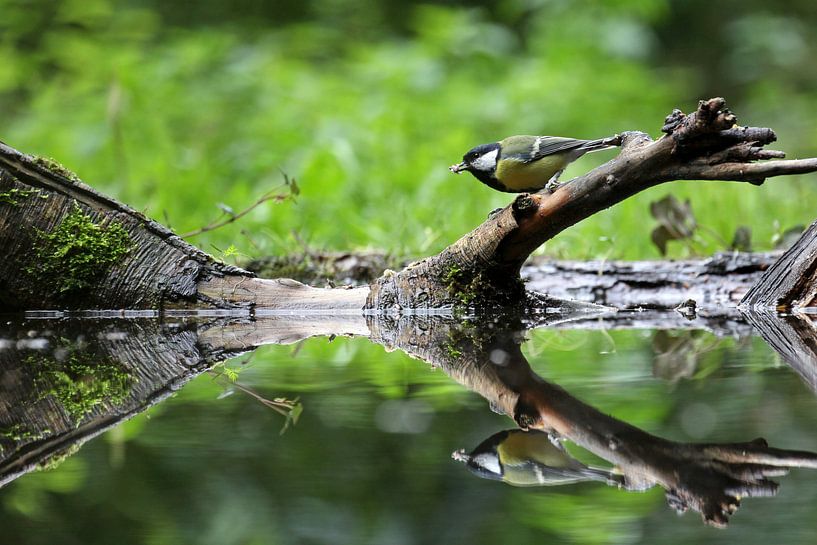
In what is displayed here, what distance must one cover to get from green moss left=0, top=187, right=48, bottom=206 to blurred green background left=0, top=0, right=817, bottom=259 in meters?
1.44

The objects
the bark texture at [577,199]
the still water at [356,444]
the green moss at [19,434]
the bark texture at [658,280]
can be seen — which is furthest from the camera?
the bark texture at [658,280]

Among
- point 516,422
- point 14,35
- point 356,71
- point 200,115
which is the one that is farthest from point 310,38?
point 516,422

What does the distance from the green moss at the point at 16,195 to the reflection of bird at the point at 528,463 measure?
8.06 feet

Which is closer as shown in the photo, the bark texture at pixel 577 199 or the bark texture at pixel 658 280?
the bark texture at pixel 577 199

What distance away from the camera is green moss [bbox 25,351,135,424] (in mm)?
1969

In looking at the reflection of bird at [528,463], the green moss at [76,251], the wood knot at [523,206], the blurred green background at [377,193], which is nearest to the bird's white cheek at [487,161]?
the wood knot at [523,206]

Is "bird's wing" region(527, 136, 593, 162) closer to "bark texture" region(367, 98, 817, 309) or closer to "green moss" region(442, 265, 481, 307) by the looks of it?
"bark texture" region(367, 98, 817, 309)

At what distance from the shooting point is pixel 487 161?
340cm

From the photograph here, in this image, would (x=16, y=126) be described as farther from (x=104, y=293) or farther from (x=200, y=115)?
(x=104, y=293)

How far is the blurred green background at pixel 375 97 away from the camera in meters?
5.63

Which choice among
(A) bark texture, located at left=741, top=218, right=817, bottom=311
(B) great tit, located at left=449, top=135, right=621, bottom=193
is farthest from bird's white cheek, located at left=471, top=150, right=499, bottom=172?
(A) bark texture, located at left=741, top=218, right=817, bottom=311

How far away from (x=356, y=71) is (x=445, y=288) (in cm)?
633

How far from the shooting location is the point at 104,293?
3.58 metres

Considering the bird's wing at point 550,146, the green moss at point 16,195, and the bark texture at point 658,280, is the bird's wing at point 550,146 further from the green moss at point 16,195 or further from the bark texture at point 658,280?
the green moss at point 16,195
